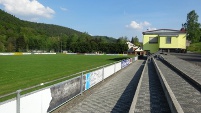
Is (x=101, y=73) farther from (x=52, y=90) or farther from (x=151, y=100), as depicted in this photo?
(x=52, y=90)

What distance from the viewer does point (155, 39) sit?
5419 cm

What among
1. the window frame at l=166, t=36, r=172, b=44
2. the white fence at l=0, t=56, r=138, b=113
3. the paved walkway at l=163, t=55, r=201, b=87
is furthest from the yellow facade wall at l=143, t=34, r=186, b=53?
the white fence at l=0, t=56, r=138, b=113

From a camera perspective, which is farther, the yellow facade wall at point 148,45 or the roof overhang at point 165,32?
the yellow facade wall at point 148,45

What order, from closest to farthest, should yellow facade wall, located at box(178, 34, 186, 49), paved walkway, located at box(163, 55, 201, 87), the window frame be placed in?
1. paved walkway, located at box(163, 55, 201, 87)
2. the window frame
3. yellow facade wall, located at box(178, 34, 186, 49)

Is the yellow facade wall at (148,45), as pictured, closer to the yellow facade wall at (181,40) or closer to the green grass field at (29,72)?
the yellow facade wall at (181,40)

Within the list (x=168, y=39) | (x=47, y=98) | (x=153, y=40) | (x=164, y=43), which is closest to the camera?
(x=47, y=98)

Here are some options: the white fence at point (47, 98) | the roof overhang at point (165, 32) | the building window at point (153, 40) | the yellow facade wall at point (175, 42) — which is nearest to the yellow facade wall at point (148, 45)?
the building window at point (153, 40)

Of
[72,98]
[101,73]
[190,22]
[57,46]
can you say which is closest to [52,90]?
[72,98]

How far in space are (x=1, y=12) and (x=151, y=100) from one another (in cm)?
20635

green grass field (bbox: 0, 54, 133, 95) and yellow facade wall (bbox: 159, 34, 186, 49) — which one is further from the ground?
yellow facade wall (bbox: 159, 34, 186, 49)

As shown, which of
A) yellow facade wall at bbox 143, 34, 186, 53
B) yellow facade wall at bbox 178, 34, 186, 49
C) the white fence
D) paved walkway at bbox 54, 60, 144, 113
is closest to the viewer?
the white fence

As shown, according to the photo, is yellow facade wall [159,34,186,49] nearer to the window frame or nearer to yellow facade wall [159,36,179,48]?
yellow facade wall [159,36,179,48]

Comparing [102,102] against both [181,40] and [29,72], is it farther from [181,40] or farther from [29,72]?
[181,40]

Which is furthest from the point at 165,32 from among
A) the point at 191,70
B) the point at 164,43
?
the point at 191,70
